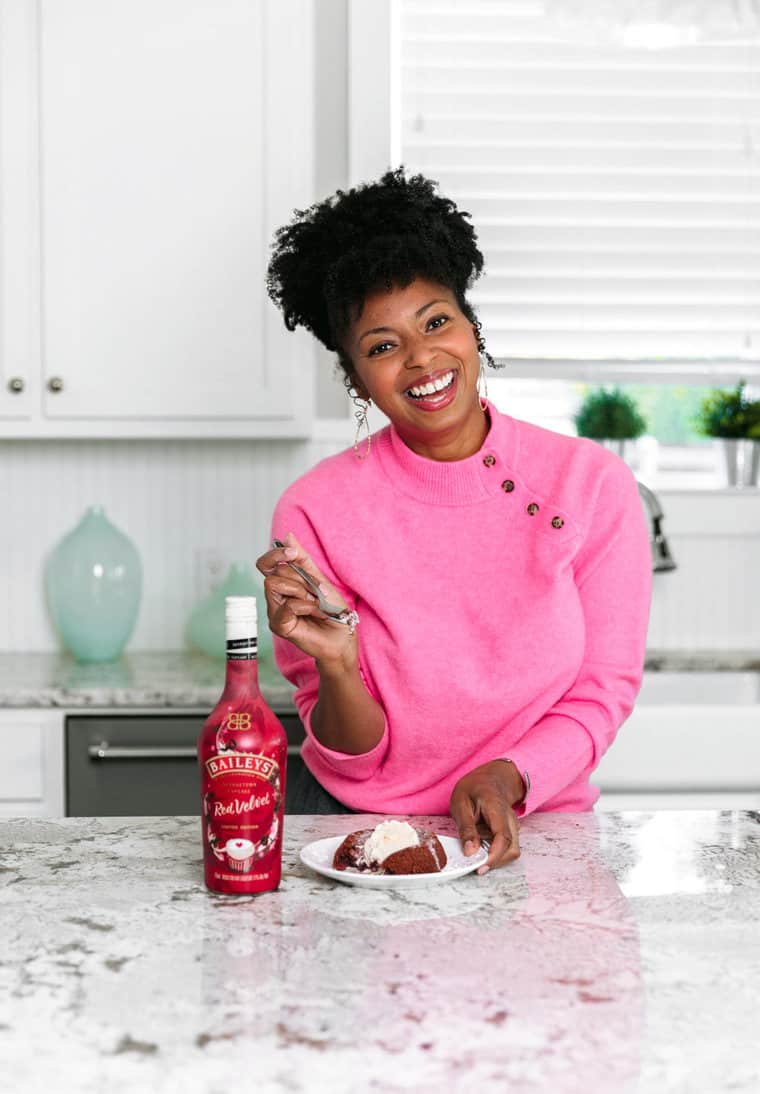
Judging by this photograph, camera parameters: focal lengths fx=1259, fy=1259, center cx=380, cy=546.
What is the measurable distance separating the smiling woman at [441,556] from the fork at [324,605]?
0.15 metres

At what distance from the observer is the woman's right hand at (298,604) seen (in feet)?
4.19

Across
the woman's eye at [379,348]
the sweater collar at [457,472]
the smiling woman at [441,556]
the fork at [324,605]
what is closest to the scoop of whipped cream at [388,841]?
the fork at [324,605]

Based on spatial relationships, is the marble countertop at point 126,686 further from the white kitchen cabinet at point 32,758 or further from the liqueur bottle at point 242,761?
the liqueur bottle at point 242,761

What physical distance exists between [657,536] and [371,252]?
4.88ft

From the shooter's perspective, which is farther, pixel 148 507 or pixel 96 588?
pixel 148 507

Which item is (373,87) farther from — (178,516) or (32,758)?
(32,758)

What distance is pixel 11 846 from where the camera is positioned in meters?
1.26

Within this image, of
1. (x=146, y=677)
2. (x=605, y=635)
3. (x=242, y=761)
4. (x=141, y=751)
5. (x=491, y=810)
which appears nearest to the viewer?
(x=242, y=761)

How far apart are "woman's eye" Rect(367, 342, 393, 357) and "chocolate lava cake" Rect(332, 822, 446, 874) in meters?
0.77

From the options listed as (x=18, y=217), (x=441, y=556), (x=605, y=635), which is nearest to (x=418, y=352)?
(x=441, y=556)

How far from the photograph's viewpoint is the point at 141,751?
2410mm

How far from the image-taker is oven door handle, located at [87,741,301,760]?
2408mm

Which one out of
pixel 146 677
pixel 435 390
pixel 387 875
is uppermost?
pixel 435 390

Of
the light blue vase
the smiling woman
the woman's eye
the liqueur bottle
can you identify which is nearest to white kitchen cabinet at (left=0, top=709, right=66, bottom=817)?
the light blue vase
